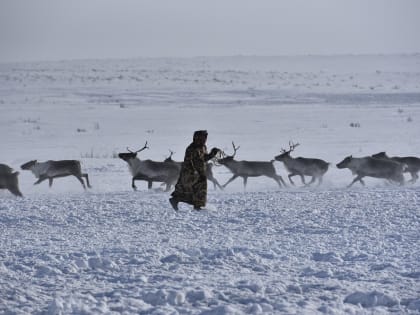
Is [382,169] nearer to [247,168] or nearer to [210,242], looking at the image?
[247,168]

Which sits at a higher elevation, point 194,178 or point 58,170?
point 58,170

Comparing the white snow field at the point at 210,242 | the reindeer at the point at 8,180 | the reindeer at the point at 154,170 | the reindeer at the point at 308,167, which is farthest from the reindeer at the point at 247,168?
the reindeer at the point at 8,180

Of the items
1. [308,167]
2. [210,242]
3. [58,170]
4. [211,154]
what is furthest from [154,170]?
[210,242]

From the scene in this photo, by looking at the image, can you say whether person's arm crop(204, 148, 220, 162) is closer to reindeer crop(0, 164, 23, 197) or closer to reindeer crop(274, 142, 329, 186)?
reindeer crop(0, 164, 23, 197)

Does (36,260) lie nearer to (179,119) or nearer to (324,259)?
(324,259)

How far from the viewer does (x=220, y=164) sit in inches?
800

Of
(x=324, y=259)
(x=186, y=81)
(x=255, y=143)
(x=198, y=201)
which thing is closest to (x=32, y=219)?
(x=198, y=201)

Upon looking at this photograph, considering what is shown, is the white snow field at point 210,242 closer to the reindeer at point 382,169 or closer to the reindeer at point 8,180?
the reindeer at point 8,180

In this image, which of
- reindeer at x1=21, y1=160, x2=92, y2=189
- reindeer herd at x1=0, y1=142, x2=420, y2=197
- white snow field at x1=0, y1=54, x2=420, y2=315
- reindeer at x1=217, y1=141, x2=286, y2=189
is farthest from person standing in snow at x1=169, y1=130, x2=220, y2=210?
reindeer at x1=217, y1=141, x2=286, y2=189

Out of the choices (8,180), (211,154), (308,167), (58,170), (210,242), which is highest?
(308,167)

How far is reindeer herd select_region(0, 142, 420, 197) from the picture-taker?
1958 cm

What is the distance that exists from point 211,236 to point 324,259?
2260mm

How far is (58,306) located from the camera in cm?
793

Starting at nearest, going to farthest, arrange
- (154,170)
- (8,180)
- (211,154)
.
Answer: (211,154) → (8,180) → (154,170)
